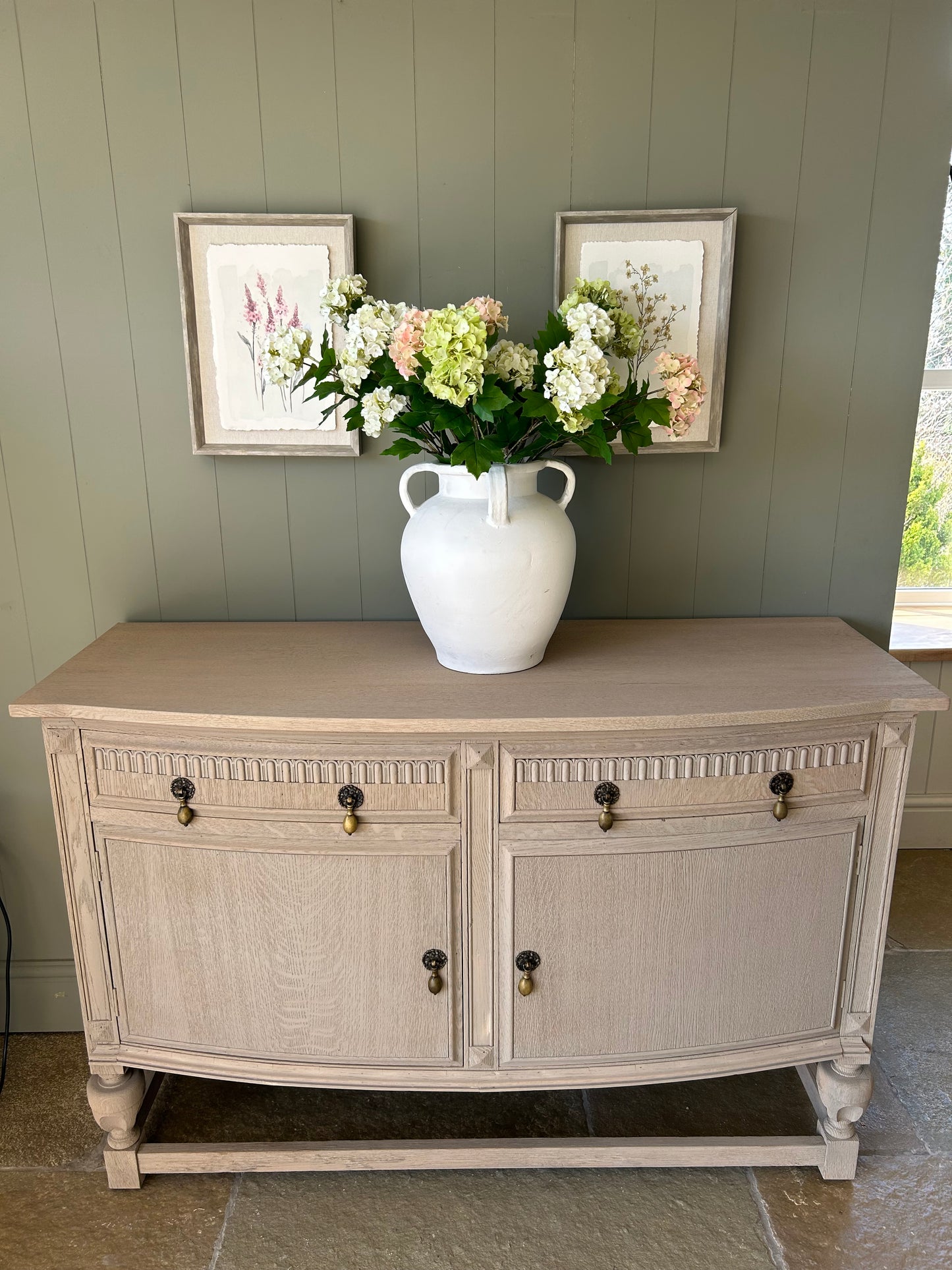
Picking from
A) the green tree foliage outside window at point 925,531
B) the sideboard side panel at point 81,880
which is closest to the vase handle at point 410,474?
the sideboard side panel at point 81,880

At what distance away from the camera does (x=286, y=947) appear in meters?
1.66

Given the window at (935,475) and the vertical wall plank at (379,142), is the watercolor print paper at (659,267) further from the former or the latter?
the window at (935,475)

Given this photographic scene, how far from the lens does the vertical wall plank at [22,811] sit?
2021 mm

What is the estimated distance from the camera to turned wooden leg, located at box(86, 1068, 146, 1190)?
1769 millimetres

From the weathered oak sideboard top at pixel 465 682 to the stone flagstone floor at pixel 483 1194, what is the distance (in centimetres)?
95

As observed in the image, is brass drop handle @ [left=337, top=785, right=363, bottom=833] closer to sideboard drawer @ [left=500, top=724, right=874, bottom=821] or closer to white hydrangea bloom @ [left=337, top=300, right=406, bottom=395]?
sideboard drawer @ [left=500, top=724, right=874, bottom=821]

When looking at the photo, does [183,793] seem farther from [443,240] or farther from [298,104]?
[298,104]

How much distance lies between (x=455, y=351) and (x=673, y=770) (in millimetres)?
768

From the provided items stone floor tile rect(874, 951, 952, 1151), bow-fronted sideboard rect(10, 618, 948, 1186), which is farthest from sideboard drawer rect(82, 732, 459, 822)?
stone floor tile rect(874, 951, 952, 1151)

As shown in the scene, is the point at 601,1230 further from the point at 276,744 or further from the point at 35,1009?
the point at 35,1009

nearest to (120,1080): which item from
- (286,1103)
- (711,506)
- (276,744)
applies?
(286,1103)

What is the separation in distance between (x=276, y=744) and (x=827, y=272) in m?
1.41

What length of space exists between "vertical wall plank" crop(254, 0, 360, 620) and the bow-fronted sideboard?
1.19ft

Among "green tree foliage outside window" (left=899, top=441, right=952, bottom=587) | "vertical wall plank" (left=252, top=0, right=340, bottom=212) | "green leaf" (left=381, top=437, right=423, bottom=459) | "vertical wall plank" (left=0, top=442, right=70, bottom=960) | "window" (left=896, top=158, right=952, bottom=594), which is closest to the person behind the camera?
"green leaf" (left=381, top=437, right=423, bottom=459)
